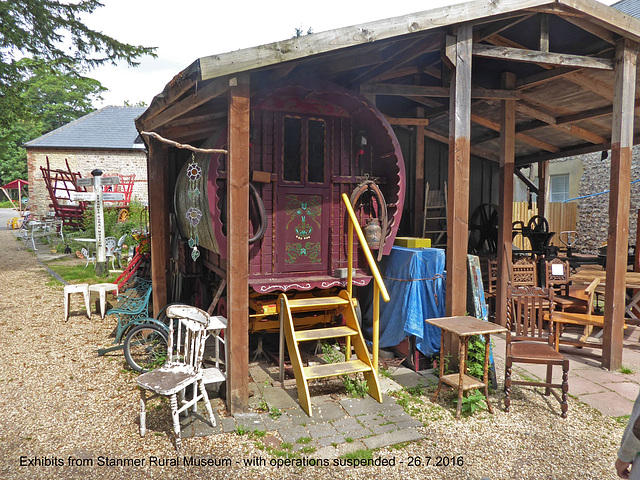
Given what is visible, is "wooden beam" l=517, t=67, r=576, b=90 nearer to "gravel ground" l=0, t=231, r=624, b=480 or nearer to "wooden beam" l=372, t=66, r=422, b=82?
"wooden beam" l=372, t=66, r=422, b=82

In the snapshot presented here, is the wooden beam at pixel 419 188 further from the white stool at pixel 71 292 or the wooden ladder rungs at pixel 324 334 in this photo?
the white stool at pixel 71 292

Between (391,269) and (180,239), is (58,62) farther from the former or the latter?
(391,269)

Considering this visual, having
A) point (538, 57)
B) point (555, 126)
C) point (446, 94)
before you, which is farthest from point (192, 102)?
point (555, 126)

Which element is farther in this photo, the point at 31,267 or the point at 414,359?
the point at 31,267

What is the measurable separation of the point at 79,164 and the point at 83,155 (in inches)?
22.2

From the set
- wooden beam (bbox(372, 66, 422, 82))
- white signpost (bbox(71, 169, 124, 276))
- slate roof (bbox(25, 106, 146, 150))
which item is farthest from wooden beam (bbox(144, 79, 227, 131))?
slate roof (bbox(25, 106, 146, 150))

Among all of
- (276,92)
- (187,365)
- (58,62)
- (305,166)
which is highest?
(58,62)

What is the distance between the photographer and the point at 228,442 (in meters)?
3.44

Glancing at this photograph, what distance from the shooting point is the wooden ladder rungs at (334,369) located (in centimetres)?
400

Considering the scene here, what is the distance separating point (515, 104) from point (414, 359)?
14.7 ft

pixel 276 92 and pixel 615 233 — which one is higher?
pixel 276 92

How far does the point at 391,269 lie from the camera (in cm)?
554

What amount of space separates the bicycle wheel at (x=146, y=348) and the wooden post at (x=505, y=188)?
5.12 metres

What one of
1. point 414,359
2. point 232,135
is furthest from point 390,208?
point 232,135
